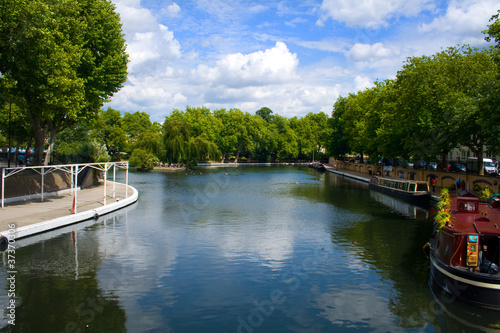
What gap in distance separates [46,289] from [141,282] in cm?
347

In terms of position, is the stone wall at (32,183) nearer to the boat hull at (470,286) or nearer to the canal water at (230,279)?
the canal water at (230,279)

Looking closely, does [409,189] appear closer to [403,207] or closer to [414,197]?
[414,197]

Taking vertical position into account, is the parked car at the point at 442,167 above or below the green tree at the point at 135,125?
below

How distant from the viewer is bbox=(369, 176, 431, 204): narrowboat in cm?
4006

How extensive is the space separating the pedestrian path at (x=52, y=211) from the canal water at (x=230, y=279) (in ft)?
2.43

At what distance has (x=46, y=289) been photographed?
14602 mm

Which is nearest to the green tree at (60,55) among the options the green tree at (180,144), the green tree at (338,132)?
the green tree at (180,144)

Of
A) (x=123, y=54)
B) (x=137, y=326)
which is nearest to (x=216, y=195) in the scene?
(x=123, y=54)

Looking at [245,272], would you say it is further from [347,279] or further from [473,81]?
[473,81]

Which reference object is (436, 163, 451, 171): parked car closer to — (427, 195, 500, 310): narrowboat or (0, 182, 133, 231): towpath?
(427, 195, 500, 310): narrowboat

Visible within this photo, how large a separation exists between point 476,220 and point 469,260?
9.92 ft

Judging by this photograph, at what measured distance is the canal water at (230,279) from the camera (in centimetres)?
1255

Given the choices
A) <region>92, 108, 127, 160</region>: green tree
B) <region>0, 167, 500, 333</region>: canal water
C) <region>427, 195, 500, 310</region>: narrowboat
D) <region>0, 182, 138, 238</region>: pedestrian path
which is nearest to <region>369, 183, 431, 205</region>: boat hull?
<region>0, 167, 500, 333</region>: canal water

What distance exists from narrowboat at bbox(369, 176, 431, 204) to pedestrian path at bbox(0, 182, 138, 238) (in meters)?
28.8
